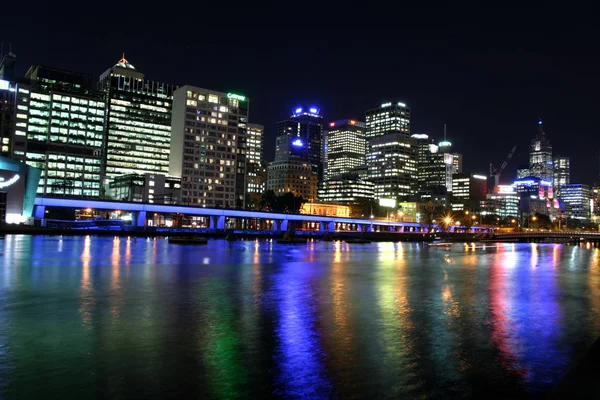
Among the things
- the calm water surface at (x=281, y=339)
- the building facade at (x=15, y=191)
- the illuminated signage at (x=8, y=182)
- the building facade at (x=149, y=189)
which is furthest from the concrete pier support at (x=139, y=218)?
the calm water surface at (x=281, y=339)

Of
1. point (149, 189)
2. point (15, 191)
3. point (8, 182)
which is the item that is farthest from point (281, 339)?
point (149, 189)

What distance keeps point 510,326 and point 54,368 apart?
1295cm

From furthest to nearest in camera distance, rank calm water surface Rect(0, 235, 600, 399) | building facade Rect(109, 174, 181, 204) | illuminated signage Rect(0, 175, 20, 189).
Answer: building facade Rect(109, 174, 181, 204), illuminated signage Rect(0, 175, 20, 189), calm water surface Rect(0, 235, 600, 399)

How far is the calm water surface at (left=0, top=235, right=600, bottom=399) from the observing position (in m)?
9.02

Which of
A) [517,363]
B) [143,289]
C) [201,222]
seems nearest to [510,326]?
[517,363]

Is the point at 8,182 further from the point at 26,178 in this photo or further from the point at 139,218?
the point at 139,218

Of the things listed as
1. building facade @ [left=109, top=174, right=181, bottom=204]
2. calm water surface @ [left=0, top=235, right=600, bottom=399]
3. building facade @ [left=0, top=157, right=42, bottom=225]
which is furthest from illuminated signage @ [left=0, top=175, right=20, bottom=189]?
calm water surface @ [left=0, top=235, right=600, bottom=399]

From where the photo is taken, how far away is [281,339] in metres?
12.7

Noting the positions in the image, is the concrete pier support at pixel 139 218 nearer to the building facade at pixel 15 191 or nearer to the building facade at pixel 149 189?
the building facade at pixel 15 191

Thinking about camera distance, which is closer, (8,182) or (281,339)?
(281,339)

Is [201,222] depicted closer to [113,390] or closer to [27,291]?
[27,291]

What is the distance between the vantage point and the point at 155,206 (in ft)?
451

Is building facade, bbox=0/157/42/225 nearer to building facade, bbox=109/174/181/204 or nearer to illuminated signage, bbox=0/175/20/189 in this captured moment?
illuminated signage, bbox=0/175/20/189

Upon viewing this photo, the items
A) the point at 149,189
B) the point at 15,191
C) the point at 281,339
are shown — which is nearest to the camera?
the point at 281,339
